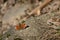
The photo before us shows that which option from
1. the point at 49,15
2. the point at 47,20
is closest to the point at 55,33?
the point at 47,20

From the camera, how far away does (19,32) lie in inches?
154

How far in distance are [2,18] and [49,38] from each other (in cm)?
371

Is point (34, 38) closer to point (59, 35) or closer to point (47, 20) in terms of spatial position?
point (59, 35)

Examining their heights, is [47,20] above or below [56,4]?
below

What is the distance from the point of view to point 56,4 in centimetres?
547

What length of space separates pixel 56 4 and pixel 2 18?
2333mm

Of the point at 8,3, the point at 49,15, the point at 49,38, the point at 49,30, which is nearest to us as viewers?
the point at 49,38

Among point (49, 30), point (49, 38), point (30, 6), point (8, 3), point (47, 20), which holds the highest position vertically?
point (8, 3)

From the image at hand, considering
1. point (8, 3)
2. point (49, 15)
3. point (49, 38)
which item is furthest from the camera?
point (8, 3)

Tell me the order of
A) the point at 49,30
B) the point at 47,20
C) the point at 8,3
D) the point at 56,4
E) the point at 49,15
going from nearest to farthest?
the point at 49,30 < the point at 47,20 < the point at 49,15 < the point at 56,4 < the point at 8,3

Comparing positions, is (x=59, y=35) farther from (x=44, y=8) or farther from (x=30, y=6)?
(x=30, y=6)

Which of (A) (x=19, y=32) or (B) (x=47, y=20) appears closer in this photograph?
(A) (x=19, y=32)

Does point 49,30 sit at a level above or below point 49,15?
below

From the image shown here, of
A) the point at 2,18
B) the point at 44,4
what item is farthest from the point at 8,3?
the point at 44,4
